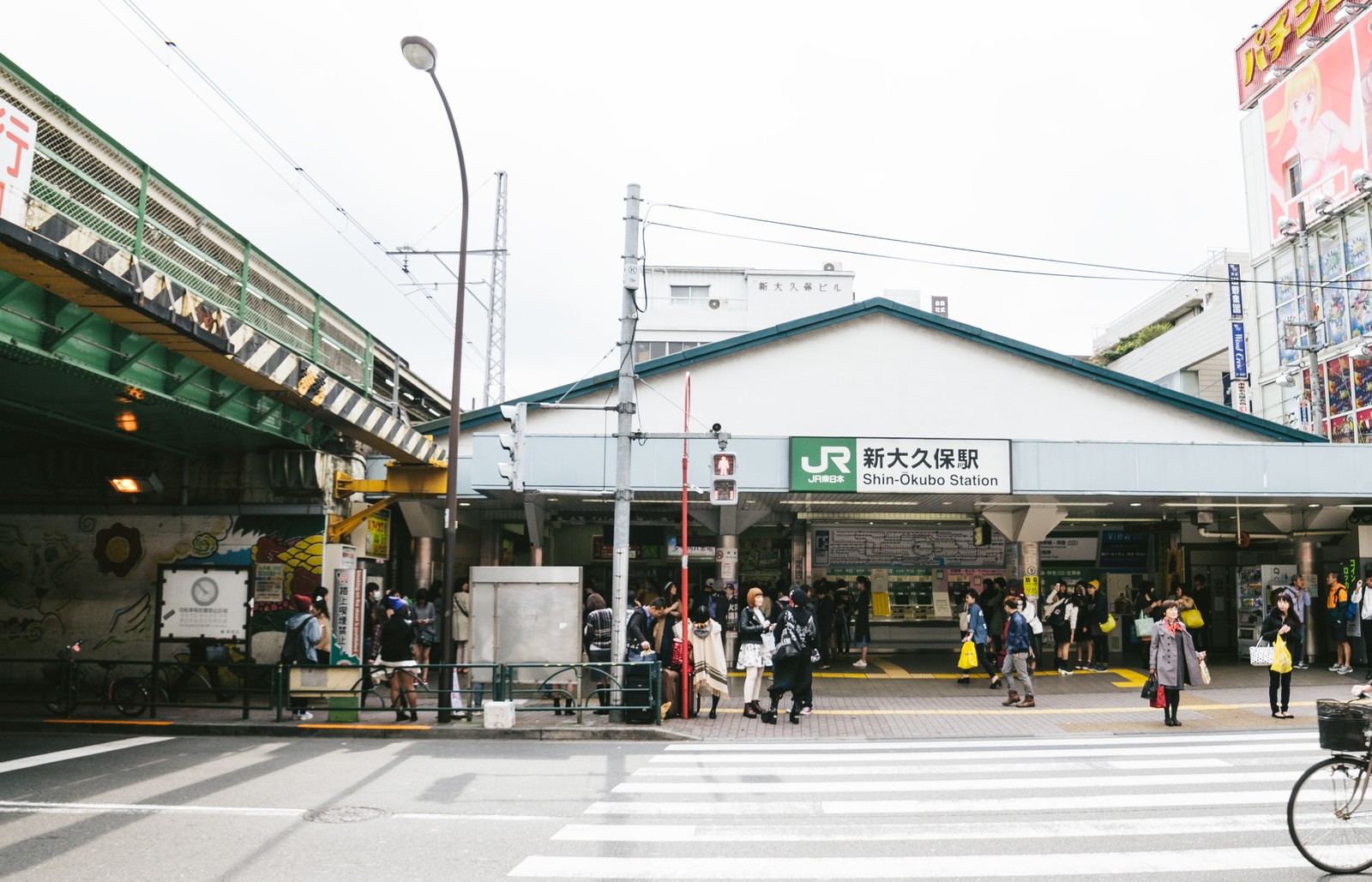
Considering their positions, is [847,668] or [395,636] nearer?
[395,636]

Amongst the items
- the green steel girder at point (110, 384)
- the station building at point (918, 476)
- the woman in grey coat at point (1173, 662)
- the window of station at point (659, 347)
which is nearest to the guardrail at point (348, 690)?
the green steel girder at point (110, 384)

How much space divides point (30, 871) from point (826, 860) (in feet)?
19.4

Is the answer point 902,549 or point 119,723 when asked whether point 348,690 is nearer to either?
point 119,723

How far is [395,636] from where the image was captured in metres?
14.9

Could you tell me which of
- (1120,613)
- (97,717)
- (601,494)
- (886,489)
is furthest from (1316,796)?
(1120,613)

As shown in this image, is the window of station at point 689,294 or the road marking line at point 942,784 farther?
the window of station at point 689,294

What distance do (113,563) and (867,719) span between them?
13.6 meters

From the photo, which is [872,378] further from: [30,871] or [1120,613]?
[30,871]

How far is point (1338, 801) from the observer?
707 centimetres

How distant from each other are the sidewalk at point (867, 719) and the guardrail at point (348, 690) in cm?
19

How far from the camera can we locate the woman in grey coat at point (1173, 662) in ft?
45.5

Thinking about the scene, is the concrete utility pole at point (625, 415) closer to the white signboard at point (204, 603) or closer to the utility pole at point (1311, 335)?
the white signboard at point (204, 603)

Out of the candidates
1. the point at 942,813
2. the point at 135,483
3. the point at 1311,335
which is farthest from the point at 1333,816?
the point at 1311,335

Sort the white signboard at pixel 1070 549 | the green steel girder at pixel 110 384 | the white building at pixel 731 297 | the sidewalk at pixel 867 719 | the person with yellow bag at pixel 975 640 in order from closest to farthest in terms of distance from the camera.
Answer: the green steel girder at pixel 110 384, the sidewalk at pixel 867 719, the person with yellow bag at pixel 975 640, the white signboard at pixel 1070 549, the white building at pixel 731 297
